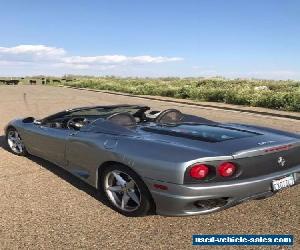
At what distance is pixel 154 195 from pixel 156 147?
0.49 meters

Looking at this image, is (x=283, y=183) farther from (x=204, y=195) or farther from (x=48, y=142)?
(x=48, y=142)

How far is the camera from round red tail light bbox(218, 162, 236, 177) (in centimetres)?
408

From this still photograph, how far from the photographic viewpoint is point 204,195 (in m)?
3.98

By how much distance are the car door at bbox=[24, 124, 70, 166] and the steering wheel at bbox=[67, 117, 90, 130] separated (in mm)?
112

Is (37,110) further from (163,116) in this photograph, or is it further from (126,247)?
(126,247)

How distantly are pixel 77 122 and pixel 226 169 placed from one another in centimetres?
265

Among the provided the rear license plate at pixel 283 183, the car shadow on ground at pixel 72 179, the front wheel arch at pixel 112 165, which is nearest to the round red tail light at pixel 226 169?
the rear license plate at pixel 283 183

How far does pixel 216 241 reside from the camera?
403 centimetres

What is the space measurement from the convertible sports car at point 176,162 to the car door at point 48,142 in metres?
0.03

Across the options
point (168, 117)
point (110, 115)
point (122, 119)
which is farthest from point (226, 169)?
point (110, 115)

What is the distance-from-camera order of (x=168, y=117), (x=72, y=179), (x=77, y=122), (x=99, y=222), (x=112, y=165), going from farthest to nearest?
(x=72, y=179), (x=77, y=122), (x=168, y=117), (x=112, y=165), (x=99, y=222)

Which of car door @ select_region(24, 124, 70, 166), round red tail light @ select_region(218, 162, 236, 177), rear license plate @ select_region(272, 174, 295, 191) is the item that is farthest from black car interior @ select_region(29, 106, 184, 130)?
rear license plate @ select_region(272, 174, 295, 191)

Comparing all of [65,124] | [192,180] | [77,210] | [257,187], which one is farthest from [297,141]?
[65,124]

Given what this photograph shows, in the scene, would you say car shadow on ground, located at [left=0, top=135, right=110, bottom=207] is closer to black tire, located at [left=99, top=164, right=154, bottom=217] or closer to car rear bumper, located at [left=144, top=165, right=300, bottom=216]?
black tire, located at [left=99, top=164, right=154, bottom=217]
